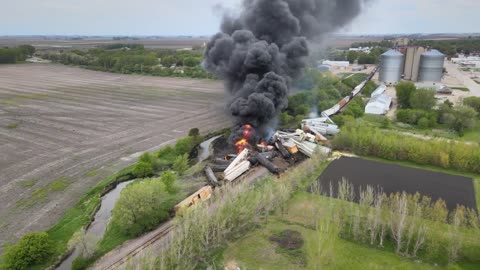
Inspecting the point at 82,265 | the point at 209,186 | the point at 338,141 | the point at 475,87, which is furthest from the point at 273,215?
the point at 475,87

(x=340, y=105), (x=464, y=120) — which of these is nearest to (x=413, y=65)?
(x=340, y=105)

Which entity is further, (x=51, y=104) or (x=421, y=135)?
(x=51, y=104)

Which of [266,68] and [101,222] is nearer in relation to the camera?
[101,222]

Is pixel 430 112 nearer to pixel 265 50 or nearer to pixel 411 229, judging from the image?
pixel 265 50

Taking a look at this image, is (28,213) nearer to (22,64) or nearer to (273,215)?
(273,215)

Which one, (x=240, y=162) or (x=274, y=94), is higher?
(x=274, y=94)

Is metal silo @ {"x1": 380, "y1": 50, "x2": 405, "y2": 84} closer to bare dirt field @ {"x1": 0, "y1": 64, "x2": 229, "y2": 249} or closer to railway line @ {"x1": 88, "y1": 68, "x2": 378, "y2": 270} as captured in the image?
bare dirt field @ {"x1": 0, "y1": 64, "x2": 229, "y2": 249}

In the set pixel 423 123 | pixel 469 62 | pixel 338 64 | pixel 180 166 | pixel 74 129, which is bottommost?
pixel 180 166
